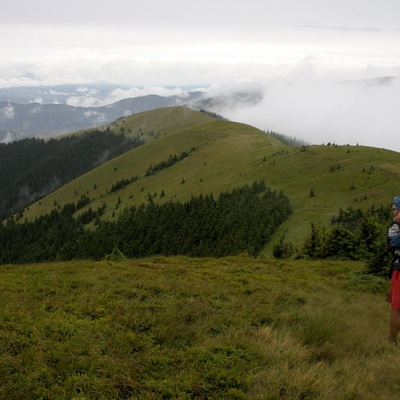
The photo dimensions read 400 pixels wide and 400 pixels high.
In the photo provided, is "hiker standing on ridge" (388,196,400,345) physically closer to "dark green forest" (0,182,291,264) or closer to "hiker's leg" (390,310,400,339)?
"hiker's leg" (390,310,400,339)

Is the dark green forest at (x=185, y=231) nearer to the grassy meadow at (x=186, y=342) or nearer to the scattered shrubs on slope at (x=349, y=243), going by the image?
the scattered shrubs on slope at (x=349, y=243)

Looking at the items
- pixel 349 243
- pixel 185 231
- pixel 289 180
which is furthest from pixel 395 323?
pixel 289 180

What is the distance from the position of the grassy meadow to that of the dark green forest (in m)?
39.4

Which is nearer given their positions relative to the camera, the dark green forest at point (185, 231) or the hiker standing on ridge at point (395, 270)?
the hiker standing on ridge at point (395, 270)

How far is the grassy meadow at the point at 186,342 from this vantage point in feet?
21.6

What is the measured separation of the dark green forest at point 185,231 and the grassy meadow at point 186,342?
1552 inches

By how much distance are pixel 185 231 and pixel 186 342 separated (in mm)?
79421

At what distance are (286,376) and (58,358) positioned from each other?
4.45 m

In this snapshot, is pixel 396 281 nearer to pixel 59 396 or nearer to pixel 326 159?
pixel 59 396

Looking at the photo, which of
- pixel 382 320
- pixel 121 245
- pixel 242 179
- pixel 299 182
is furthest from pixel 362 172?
pixel 382 320

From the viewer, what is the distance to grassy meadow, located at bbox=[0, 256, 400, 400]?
6582 mm

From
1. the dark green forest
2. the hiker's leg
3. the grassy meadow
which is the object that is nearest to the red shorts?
the hiker's leg

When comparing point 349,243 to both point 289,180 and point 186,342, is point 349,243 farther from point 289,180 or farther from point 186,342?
point 289,180

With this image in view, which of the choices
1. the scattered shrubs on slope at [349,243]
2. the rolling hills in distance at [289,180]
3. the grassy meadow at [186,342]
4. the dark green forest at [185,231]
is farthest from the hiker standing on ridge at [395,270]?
the dark green forest at [185,231]
